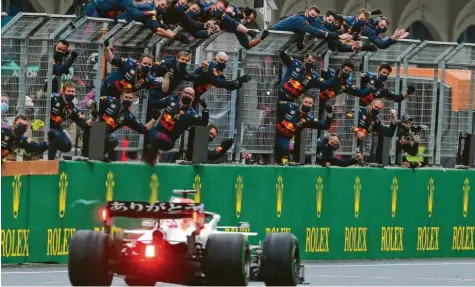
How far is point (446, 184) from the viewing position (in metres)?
26.2

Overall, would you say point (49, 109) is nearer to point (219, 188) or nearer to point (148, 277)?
point (219, 188)

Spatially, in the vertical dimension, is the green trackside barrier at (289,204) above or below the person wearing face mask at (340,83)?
below

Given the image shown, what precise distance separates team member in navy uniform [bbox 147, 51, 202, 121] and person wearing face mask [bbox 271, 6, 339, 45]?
211cm

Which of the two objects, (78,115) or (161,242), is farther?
(78,115)

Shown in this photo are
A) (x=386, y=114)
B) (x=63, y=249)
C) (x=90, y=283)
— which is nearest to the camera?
(x=90, y=283)

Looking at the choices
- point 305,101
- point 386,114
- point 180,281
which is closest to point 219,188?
point 305,101

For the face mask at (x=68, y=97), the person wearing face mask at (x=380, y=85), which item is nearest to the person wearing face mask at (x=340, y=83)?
the person wearing face mask at (x=380, y=85)

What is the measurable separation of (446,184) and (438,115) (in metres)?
1.02

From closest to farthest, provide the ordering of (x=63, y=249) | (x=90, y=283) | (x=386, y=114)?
(x=90, y=283)
(x=63, y=249)
(x=386, y=114)

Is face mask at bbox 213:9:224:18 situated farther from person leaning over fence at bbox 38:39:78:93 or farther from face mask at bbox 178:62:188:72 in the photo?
person leaning over fence at bbox 38:39:78:93

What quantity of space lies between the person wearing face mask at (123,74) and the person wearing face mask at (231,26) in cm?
156

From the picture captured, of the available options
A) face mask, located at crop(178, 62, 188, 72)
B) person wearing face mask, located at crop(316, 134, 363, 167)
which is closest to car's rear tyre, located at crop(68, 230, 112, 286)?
face mask, located at crop(178, 62, 188, 72)

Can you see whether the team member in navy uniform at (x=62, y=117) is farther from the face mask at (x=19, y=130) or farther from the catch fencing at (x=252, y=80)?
the face mask at (x=19, y=130)

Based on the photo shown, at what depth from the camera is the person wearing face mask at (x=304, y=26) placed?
23.9 metres
